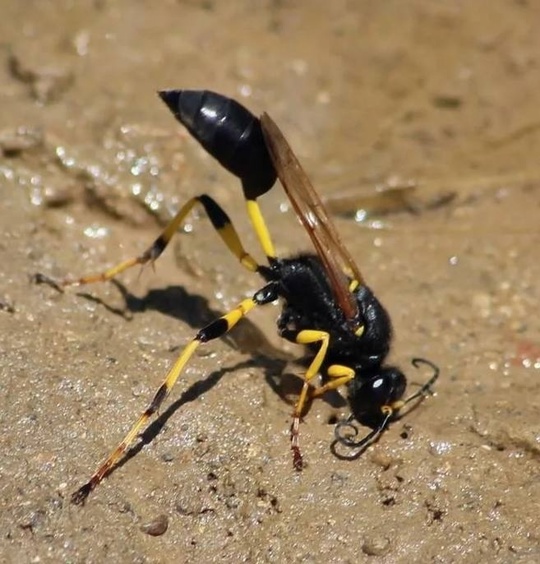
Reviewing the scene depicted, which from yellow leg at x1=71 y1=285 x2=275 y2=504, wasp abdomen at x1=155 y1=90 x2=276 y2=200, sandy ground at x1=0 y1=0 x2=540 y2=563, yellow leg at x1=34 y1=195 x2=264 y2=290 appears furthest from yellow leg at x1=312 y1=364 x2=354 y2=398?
wasp abdomen at x1=155 y1=90 x2=276 y2=200

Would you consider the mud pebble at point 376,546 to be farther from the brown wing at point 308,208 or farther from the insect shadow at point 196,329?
the brown wing at point 308,208

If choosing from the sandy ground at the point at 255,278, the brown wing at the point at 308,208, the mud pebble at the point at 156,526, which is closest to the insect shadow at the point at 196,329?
the sandy ground at the point at 255,278

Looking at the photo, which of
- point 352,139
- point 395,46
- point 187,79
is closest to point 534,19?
point 395,46

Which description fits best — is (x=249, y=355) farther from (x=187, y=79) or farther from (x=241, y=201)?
(x=187, y=79)

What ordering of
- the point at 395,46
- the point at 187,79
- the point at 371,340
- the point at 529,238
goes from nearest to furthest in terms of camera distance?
the point at 371,340 → the point at 529,238 → the point at 187,79 → the point at 395,46

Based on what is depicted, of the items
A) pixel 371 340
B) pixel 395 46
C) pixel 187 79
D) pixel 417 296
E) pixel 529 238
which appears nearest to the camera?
pixel 371 340

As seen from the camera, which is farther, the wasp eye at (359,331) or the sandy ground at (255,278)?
the wasp eye at (359,331)
